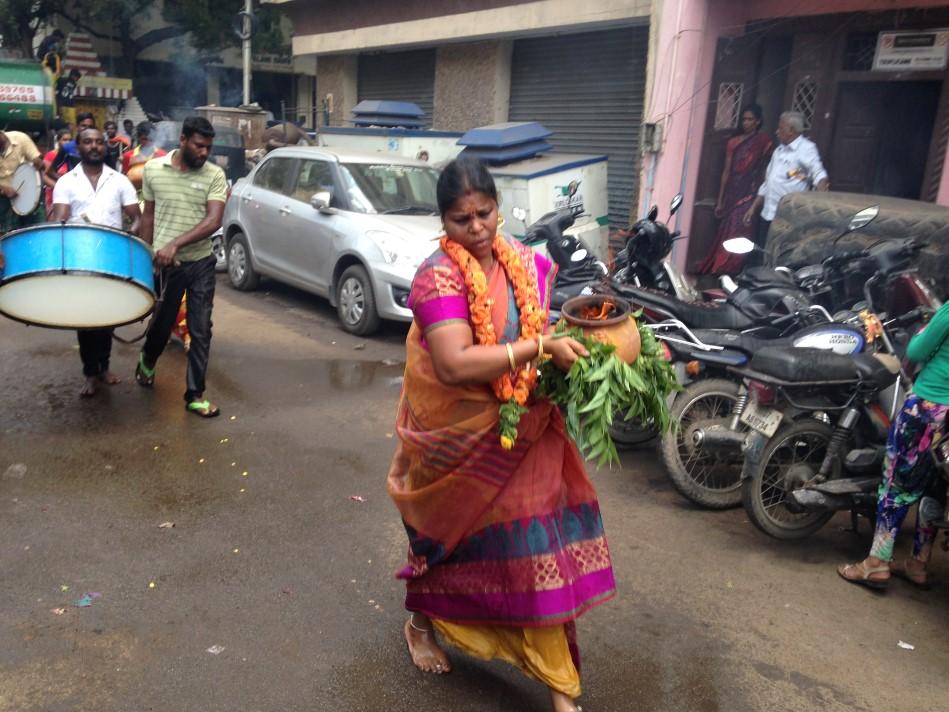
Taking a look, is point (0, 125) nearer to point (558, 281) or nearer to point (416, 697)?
point (558, 281)

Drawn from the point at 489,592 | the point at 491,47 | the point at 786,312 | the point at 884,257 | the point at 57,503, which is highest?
the point at 491,47

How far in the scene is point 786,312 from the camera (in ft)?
17.3

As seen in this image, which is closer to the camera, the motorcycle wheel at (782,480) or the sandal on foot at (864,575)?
the sandal on foot at (864,575)

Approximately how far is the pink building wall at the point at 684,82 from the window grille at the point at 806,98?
78 cm

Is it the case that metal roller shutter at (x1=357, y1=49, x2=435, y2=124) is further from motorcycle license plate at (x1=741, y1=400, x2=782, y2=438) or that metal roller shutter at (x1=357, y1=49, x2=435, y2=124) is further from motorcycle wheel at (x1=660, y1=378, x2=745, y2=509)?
motorcycle license plate at (x1=741, y1=400, x2=782, y2=438)

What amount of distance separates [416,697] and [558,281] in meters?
4.03

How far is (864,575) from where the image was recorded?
3.80 meters

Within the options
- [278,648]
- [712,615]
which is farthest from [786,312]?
[278,648]

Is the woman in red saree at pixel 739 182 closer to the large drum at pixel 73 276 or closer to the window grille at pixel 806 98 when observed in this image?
the window grille at pixel 806 98

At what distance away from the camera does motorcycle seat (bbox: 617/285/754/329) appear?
520 cm

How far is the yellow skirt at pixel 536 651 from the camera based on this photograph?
269 cm

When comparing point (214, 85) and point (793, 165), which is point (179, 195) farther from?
point (214, 85)

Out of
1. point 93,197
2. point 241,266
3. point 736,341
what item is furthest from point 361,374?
point 241,266

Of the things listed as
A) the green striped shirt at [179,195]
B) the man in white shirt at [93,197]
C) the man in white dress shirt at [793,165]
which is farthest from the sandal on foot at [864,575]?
the man in white dress shirt at [793,165]
